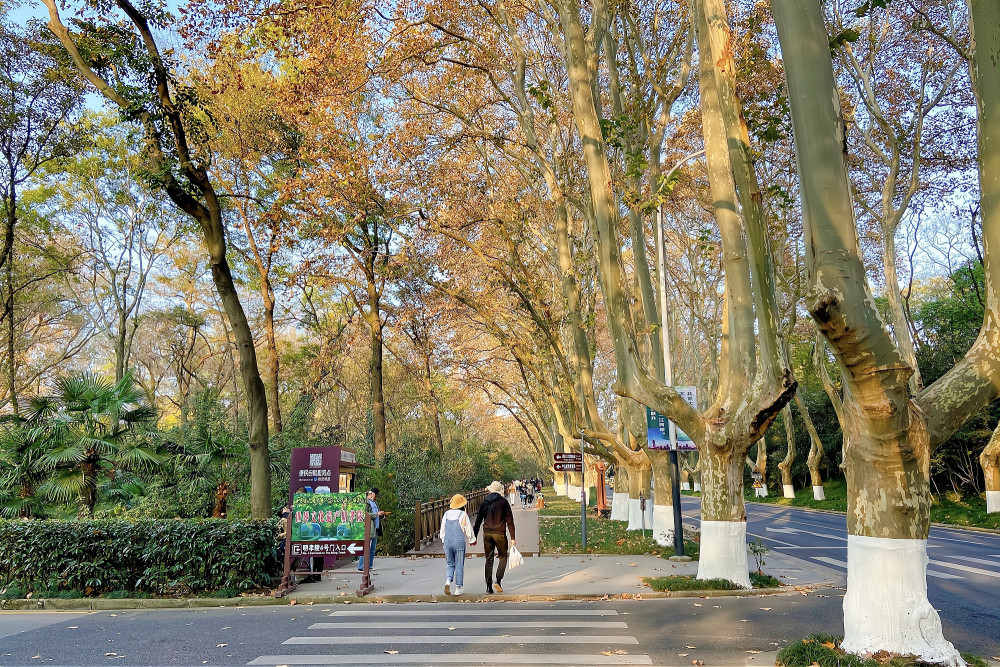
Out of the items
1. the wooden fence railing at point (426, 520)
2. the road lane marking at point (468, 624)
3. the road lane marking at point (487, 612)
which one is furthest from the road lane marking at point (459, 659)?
the wooden fence railing at point (426, 520)

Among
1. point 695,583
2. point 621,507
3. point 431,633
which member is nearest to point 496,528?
point 431,633

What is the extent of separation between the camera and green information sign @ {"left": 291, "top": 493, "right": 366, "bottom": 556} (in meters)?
11.4

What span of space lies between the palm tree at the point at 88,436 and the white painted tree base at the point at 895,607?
44.4 ft

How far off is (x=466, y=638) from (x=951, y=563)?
12.5 m

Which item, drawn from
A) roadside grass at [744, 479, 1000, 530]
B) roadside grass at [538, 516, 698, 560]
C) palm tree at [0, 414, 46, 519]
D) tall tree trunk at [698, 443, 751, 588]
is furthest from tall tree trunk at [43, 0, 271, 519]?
roadside grass at [744, 479, 1000, 530]

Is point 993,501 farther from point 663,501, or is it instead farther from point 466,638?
point 466,638

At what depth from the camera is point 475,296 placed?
87.1 feet

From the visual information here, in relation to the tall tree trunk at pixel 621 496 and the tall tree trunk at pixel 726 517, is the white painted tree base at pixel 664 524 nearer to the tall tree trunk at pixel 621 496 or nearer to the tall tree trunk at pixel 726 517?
the tall tree trunk at pixel 726 517

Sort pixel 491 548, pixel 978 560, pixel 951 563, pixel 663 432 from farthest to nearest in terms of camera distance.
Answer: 1. pixel 663 432
2. pixel 978 560
3. pixel 951 563
4. pixel 491 548

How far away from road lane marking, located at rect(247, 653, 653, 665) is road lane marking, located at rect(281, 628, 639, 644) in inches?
23.8

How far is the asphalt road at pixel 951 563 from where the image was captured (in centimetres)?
817

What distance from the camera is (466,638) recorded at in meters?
7.83

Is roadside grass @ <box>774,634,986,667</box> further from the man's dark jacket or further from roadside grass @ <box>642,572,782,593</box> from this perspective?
the man's dark jacket

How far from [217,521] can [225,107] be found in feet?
50.7
